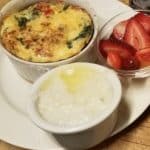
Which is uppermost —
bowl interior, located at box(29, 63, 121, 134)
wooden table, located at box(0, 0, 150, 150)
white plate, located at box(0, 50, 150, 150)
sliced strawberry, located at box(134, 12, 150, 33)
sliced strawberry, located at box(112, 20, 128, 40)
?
bowl interior, located at box(29, 63, 121, 134)

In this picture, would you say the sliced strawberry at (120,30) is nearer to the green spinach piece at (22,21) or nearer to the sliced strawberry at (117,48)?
the sliced strawberry at (117,48)

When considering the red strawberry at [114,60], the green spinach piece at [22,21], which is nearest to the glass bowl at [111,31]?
the red strawberry at [114,60]

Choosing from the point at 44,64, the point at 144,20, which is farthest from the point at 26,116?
the point at 144,20

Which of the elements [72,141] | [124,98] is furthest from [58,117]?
[124,98]

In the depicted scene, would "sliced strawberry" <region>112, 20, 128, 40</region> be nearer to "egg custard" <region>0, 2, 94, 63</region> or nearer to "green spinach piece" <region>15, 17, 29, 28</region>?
"egg custard" <region>0, 2, 94, 63</region>

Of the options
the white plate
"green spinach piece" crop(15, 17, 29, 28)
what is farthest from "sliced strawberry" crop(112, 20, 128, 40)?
"green spinach piece" crop(15, 17, 29, 28)

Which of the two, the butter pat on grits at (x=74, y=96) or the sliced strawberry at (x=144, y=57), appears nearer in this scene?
the butter pat on grits at (x=74, y=96)
